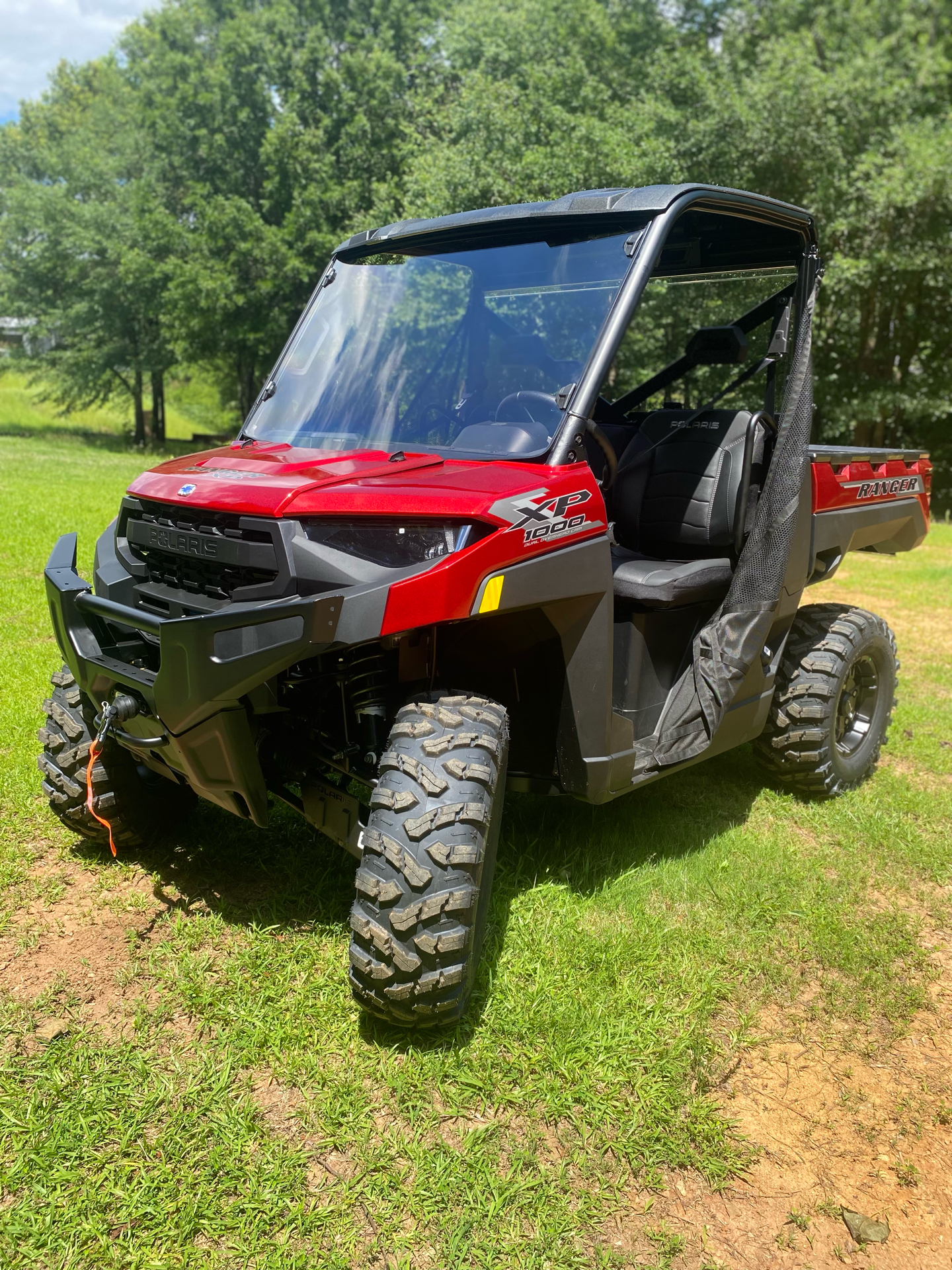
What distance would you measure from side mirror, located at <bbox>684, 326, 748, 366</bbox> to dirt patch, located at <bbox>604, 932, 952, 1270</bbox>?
2.29 metres

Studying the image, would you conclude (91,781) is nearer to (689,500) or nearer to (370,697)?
(370,697)

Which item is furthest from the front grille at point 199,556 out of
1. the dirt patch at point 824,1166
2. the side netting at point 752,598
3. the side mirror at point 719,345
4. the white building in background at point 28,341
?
the white building in background at point 28,341

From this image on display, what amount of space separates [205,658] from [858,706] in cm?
349

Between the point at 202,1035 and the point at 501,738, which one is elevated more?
the point at 501,738

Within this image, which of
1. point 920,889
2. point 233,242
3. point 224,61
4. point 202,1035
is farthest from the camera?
point 224,61

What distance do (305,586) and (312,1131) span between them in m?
1.36

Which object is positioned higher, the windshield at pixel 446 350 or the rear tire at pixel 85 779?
the windshield at pixel 446 350

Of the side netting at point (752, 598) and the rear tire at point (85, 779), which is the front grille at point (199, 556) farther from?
the side netting at point (752, 598)

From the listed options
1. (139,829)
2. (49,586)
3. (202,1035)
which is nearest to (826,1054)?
(202,1035)

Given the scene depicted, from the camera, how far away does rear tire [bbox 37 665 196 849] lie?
3309 millimetres

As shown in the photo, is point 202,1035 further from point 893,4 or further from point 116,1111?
point 893,4

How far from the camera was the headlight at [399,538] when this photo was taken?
8.31ft

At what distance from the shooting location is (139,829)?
3.51 m

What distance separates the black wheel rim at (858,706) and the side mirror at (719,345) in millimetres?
1702
